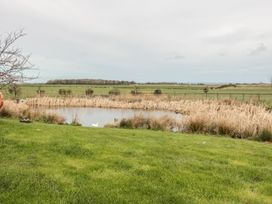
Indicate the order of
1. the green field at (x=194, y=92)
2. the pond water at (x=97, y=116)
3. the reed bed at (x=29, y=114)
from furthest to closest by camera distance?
the green field at (x=194, y=92) < the pond water at (x=97, y=116) < the reed bed at (x=29, y=114)

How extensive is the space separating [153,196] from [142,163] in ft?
5.52

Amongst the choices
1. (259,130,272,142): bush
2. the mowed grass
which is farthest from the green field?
the mowed grass

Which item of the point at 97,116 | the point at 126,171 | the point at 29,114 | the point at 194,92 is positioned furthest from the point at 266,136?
the point at 194,92

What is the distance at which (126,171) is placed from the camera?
6348 mm

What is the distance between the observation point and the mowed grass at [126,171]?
17.2 ft

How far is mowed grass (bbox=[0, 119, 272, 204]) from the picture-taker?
525 centimetres

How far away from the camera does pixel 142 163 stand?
6.90 meters

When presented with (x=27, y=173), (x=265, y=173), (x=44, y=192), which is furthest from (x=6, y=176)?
(x=265, y=173)

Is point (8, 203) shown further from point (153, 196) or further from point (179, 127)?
point (179, 127)

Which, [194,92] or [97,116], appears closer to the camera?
[97,116]

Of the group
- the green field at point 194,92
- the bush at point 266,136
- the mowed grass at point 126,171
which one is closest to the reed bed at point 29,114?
the mowed grass at point 126,171

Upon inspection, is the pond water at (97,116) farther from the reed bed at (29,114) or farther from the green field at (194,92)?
the green field at (194,92)

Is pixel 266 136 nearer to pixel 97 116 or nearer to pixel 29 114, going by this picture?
pixel 29 114

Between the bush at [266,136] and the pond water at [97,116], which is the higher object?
the bush at [266,136]
